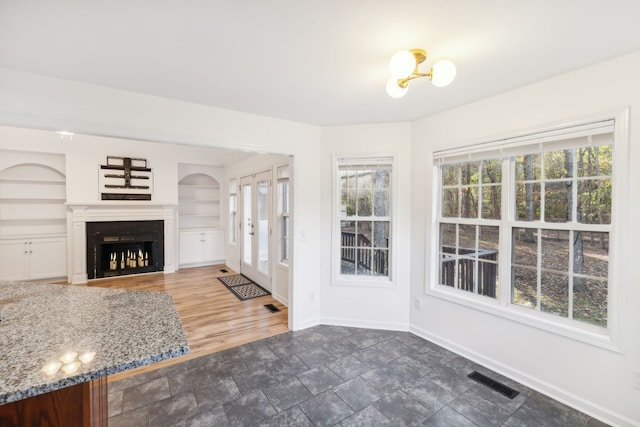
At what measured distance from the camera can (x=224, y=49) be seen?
1.84m

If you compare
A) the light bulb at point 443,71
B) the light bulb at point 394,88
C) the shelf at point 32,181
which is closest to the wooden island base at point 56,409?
the light bulb at point 394,88

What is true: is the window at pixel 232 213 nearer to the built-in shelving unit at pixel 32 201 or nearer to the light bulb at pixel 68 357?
the built-in shelving unit at pixel 32 201

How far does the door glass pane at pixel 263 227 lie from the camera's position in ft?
15.9

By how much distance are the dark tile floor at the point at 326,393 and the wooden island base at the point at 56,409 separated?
1.06 meters

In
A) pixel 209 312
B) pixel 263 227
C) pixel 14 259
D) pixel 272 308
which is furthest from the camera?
pixel 263 227

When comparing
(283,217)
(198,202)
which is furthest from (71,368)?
(198,202)

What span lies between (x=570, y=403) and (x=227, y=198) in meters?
6.44

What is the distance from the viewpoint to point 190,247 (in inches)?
253

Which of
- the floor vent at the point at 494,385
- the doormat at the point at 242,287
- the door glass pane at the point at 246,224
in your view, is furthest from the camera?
the door glass pane at the point at 246,224

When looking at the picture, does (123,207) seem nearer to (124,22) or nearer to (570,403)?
(124,22)

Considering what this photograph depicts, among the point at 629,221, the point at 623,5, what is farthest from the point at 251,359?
the point at 623,5

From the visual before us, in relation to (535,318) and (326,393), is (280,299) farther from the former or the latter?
(535,318)

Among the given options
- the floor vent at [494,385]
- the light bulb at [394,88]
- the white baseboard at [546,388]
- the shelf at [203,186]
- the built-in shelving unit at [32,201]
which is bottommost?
the floor vent at [494,385]

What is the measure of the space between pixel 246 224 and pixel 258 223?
0.76 m
